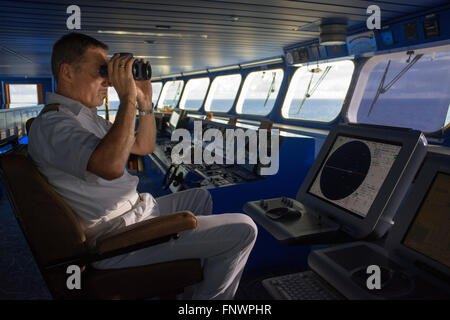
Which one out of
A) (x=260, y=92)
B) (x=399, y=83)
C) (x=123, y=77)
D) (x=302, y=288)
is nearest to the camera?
(x=302, y=288)

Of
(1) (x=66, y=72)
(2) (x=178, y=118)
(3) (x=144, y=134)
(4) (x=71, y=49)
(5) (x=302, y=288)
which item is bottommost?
(5) (x=302, y=288)

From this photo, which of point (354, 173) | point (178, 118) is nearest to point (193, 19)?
point (178, 118)

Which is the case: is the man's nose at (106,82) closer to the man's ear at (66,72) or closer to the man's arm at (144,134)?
the man's ear at (66,72)

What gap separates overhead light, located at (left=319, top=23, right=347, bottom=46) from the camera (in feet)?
8.65

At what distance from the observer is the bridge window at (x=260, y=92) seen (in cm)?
482

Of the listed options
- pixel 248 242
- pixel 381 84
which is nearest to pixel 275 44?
pixel 381 84

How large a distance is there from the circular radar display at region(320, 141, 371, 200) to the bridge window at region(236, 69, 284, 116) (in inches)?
136

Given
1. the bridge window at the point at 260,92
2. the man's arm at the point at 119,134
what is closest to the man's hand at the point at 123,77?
the man's arm at the point at 119,134

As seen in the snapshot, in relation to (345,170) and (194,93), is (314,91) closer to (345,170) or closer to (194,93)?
(345,170)

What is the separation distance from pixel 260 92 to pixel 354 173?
4.07 m

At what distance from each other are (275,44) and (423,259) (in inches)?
130

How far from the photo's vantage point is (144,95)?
1856 millimetres

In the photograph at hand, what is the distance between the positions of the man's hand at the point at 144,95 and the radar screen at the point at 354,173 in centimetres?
112
